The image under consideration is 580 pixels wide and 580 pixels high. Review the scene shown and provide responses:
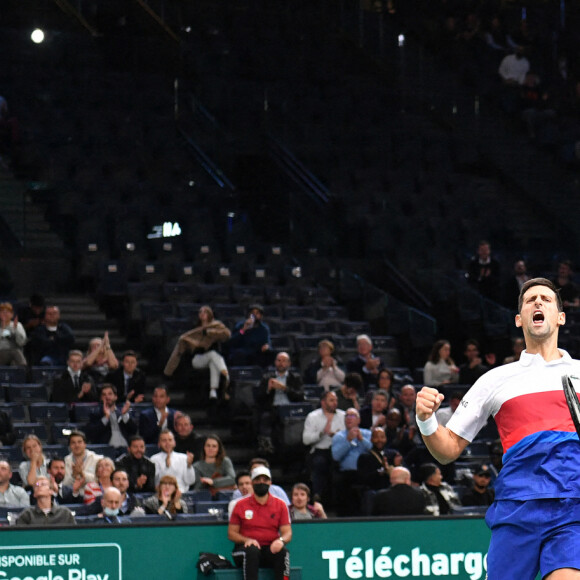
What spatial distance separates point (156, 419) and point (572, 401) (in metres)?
9.69

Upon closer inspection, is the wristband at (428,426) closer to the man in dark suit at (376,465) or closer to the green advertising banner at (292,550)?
the green advertising banner at (292,550)

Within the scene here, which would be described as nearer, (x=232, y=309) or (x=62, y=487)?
(x=62, y=487)

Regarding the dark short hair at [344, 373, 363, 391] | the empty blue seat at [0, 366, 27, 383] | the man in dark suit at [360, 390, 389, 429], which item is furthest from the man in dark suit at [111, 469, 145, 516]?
the dark short hair at [344, 373, 363, 391]

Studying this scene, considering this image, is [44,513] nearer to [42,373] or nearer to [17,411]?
[17,411]

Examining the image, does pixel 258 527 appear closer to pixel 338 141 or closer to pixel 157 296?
pixel 157 296

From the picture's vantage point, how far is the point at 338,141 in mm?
22812

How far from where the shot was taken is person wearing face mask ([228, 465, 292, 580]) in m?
A: 11.0

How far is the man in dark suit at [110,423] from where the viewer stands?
14.1 meters

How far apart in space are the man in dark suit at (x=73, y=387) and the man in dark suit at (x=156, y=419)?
0.80 metres

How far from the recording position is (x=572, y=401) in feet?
16.7

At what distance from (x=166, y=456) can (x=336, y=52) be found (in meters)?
13.6

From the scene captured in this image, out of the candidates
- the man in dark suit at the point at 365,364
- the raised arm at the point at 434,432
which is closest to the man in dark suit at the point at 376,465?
the man in dark suit at the point at 365,364

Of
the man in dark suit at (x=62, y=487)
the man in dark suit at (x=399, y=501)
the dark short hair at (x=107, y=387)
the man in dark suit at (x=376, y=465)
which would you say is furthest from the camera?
the dark short hair at (x=107, y=387)

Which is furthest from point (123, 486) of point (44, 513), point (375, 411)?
point (375, 411)
